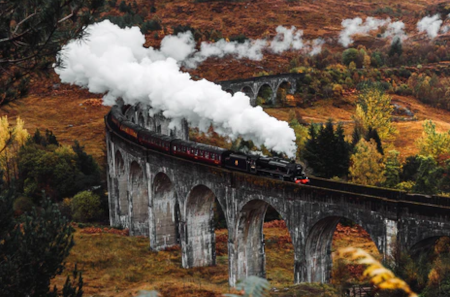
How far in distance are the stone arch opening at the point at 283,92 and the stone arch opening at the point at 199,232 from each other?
244ft

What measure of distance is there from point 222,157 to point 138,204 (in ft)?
66.3

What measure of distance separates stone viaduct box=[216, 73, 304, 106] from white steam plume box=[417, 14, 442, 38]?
58.7 m

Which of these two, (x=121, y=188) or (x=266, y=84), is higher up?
(x=266, y=84)

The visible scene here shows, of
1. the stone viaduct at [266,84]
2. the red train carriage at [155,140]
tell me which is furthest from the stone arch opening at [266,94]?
the red train carriage at [155,140]

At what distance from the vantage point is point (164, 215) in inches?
1934

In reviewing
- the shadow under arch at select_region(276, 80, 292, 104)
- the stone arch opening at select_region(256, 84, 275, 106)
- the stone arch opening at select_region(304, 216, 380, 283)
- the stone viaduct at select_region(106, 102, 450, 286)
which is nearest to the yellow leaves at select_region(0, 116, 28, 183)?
the stone viaduct at select_region(106, 102, 450, 286)

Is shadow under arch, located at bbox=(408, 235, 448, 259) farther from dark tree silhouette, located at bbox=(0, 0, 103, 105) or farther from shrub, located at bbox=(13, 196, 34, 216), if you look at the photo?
shrub, located at bbox=(13, 196, 34, 216)

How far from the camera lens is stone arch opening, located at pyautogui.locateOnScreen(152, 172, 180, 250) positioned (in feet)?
158

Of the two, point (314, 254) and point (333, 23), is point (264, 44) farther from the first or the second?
point (314, 254)

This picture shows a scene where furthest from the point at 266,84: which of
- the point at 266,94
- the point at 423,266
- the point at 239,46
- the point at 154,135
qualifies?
the point at 423,266

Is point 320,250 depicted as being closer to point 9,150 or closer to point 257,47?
point 9,150

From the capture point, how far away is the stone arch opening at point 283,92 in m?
116

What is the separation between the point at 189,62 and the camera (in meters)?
144

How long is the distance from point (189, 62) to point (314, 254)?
117m
